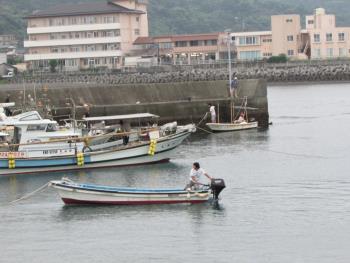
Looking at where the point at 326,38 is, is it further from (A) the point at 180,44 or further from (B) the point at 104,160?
→ (B) the point at 104,160

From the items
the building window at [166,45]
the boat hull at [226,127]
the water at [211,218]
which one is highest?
the building window at [166,45]

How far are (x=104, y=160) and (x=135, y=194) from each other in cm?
958

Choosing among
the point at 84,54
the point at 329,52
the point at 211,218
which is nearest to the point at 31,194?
the point at 211,218

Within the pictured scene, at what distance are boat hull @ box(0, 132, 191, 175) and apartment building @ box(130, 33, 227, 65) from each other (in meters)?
75.7

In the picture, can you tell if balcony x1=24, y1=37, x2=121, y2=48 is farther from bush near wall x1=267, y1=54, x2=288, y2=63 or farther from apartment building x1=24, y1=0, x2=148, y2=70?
bush near wall x1=267, y1=54, x2=288, y2=63

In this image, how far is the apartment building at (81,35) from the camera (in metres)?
108

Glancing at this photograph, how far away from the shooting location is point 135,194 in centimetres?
3316

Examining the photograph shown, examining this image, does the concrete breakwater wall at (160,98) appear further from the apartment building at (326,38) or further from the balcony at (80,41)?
the apartment building at (326,38)

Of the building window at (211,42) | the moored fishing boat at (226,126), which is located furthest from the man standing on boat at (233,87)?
the building window at (211,42)

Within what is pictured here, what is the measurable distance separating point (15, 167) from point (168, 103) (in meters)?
17.7

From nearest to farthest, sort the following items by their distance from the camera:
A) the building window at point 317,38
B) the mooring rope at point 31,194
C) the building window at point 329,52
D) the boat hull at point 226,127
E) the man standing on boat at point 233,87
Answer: the mooring rope at point 31,194, the boat hull at point 226,127, the man standing on boat at point 233,87, the building window at point 317,38, the building window at point 329,52

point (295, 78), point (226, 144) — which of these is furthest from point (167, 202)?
point (295, 78)

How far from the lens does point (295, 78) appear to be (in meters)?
114

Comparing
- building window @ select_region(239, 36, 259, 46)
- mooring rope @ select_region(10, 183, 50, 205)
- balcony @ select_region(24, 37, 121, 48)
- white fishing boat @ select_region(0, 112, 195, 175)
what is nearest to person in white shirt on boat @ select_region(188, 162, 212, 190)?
mooring rope @ select_region(10, 183, 50, 205)
